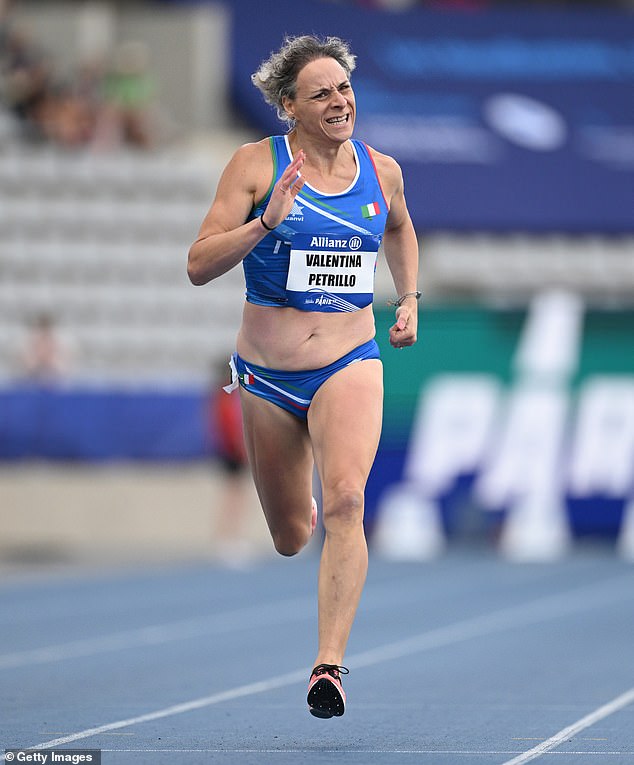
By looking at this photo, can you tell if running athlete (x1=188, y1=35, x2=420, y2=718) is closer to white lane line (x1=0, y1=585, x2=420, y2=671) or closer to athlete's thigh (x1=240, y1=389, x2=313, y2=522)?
athlete's thigh (x1=240, y1=389, x2=313, y2=522)

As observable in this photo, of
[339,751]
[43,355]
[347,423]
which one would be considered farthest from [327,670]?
[43,355]

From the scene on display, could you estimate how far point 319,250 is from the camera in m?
5.99

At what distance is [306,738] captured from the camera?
6.01 meters

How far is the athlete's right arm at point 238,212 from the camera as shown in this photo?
5613mm

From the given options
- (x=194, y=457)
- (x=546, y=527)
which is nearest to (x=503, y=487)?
(x=546, y=527)

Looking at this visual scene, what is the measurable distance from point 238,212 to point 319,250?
322 millimetres

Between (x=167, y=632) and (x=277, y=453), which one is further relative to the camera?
(x=167, y=632)

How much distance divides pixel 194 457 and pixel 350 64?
456 inches

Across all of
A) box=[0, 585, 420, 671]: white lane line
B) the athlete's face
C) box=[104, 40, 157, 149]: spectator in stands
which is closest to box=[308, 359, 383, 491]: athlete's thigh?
the athlete's face

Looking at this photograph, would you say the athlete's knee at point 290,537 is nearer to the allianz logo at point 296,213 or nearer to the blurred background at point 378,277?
the allianz logo at point 296,213

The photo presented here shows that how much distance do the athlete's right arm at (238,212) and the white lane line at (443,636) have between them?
165 cm

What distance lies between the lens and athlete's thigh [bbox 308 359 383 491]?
229 inches

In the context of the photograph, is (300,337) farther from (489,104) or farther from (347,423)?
Result: (489,104)

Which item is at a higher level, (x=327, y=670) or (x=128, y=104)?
(x=128, y=104)
